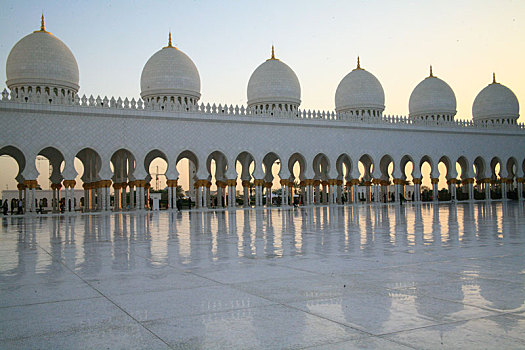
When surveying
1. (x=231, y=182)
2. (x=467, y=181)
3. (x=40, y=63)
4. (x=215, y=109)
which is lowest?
(x=467, y=181)

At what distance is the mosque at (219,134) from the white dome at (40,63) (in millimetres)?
44

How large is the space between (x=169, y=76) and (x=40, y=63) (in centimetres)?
549

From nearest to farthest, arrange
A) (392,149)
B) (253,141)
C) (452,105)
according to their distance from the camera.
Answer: (253,141) < (392,149) < (452,105)

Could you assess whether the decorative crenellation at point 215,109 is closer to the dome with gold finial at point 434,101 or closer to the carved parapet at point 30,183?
the dome with gold finial at point 434,101

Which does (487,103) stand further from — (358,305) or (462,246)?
(358,305)

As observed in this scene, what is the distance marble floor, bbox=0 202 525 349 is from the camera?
2.15 metres

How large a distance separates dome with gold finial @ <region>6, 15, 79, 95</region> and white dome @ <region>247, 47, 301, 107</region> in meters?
8.79

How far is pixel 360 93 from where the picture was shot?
92.2ft

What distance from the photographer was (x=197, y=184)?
21922 millimetres

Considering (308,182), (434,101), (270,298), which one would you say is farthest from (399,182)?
(270,298)

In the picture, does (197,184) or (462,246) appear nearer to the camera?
(462,246)

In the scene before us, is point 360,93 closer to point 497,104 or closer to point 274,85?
point 274,85

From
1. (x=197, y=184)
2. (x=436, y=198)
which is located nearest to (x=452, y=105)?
(x=436, y=198)

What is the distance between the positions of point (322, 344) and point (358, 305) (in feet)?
2.18
